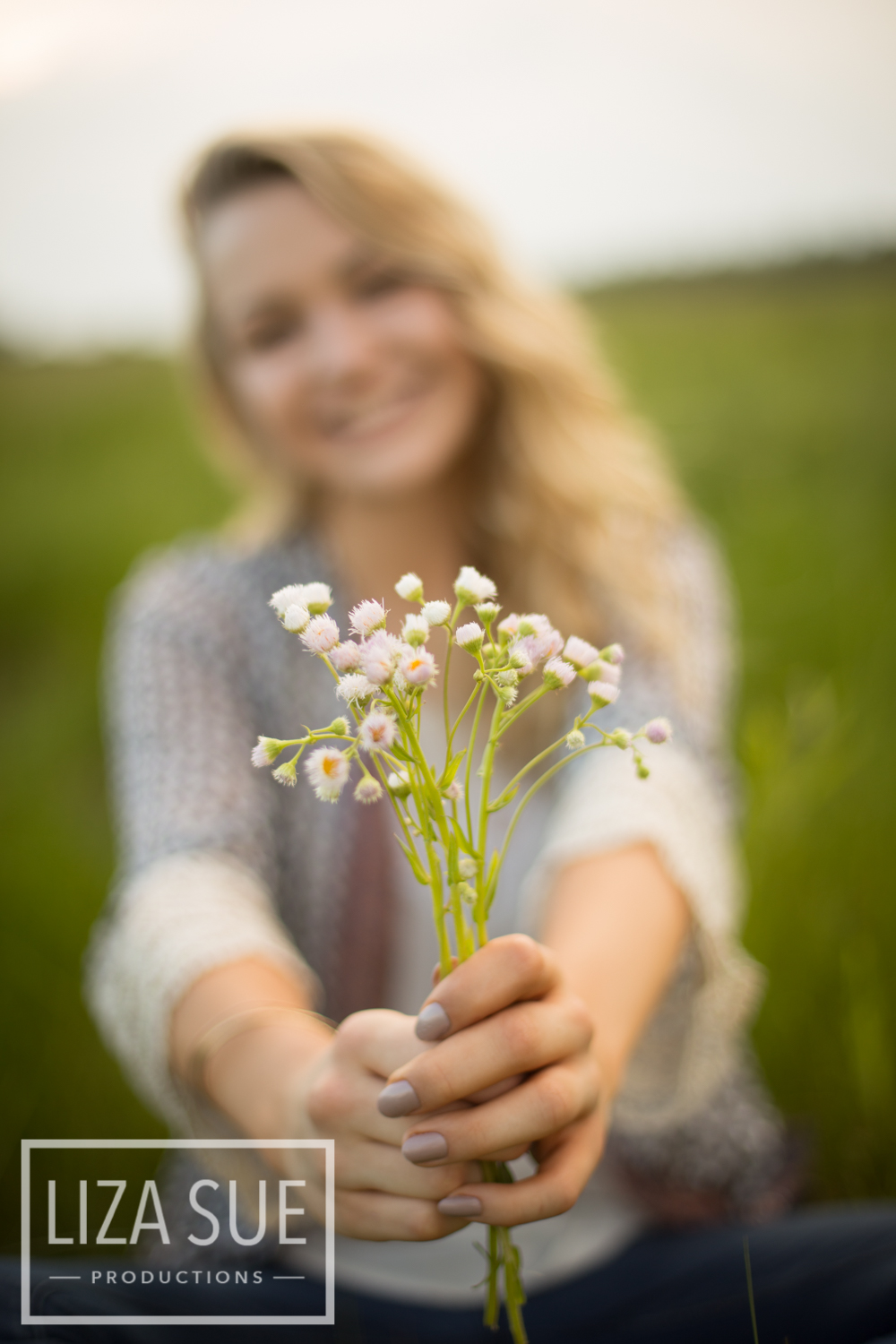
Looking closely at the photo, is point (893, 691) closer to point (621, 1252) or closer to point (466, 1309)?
point (621, 1252)

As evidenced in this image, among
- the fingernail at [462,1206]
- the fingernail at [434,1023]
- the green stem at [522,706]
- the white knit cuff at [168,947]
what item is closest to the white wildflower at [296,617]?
the green stem at [522,706]

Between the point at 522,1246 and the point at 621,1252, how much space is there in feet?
0.61

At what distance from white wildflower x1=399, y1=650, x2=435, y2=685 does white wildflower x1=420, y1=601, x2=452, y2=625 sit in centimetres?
2

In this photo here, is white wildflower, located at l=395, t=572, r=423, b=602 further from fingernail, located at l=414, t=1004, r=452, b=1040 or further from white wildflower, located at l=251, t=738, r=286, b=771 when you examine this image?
fingernail, located at l=414, t=1004, r=452, b=1040

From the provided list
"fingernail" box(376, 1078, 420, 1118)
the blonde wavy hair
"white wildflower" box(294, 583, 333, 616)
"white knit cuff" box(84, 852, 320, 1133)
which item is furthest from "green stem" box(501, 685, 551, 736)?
the blonde wavy hair

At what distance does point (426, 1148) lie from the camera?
462 mm

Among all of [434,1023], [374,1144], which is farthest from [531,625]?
[374,1144]

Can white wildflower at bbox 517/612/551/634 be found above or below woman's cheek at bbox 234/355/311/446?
below

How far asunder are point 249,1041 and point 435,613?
18.1 inches

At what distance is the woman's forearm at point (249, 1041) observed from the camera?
640 mm

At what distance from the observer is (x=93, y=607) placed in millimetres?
2850

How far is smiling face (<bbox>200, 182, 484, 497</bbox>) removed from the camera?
3.24ft

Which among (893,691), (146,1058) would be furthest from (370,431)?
(893,691)

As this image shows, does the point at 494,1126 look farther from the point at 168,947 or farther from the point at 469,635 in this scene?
the point at 168,947
